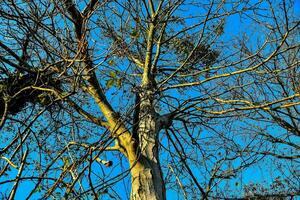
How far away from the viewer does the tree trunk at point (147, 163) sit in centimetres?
441

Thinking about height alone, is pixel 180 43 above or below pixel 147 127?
above

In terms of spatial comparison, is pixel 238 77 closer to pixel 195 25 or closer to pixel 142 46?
pixel 195 25

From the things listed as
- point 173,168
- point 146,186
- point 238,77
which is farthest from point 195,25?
point 146,186

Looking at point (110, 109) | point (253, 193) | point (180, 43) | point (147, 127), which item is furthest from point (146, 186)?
point (253, 193)

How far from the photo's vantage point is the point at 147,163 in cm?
465

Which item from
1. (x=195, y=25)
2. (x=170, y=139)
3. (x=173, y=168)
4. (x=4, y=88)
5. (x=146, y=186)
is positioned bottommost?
(x=146, y=186)

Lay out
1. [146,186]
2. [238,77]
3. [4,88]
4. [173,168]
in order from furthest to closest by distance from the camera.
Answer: [238,77] → [173,168] → [146,186] → [4,88]

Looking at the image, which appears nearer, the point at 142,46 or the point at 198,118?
the point at 198,118

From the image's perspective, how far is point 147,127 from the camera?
5.07 meters

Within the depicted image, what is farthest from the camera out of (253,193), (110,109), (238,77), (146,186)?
(253,193)

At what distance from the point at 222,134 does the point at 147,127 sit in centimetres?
146

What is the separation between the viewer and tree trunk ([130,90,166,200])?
4.41 meters

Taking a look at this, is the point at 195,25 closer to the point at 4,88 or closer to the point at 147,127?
the point at 147,127

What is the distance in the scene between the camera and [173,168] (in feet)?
19.3
